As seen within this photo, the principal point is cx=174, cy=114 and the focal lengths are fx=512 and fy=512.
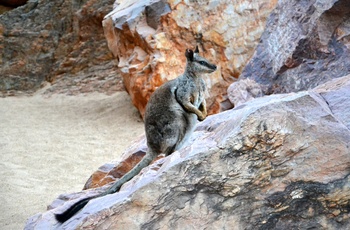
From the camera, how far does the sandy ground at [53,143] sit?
627cm

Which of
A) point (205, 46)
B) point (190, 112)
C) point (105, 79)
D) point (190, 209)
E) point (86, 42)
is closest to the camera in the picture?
point (190, 209)

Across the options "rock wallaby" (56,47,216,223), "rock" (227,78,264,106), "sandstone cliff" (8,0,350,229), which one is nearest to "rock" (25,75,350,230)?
"sandstone cliff" (8,0,350,229)

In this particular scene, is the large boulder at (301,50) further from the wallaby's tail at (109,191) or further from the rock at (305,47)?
the wallaby's tail at (109,191)

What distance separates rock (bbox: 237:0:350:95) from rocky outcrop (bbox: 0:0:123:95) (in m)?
6.41

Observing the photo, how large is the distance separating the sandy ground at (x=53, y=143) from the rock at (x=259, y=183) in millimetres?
3137

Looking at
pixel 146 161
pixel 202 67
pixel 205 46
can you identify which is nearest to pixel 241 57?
pixel 205 46

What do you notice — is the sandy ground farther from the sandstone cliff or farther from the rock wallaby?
the sandstone cliff

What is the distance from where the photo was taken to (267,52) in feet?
19.6

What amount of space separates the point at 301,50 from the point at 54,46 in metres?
8.41

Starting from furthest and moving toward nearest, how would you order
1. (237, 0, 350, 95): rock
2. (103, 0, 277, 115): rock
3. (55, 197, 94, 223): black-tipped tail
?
(103, 0, 277, 115): rock
(237, 0, 350, 95): rock
(55, 197, 94, 223): black-tipped tail

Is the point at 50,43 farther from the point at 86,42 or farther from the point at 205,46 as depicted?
the point at 205,46

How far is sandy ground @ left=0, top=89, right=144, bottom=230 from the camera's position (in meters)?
6.27

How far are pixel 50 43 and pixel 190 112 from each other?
9.02 m

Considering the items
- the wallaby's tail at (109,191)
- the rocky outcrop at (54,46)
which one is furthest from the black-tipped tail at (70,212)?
the rocky outcrop at (54,46)
